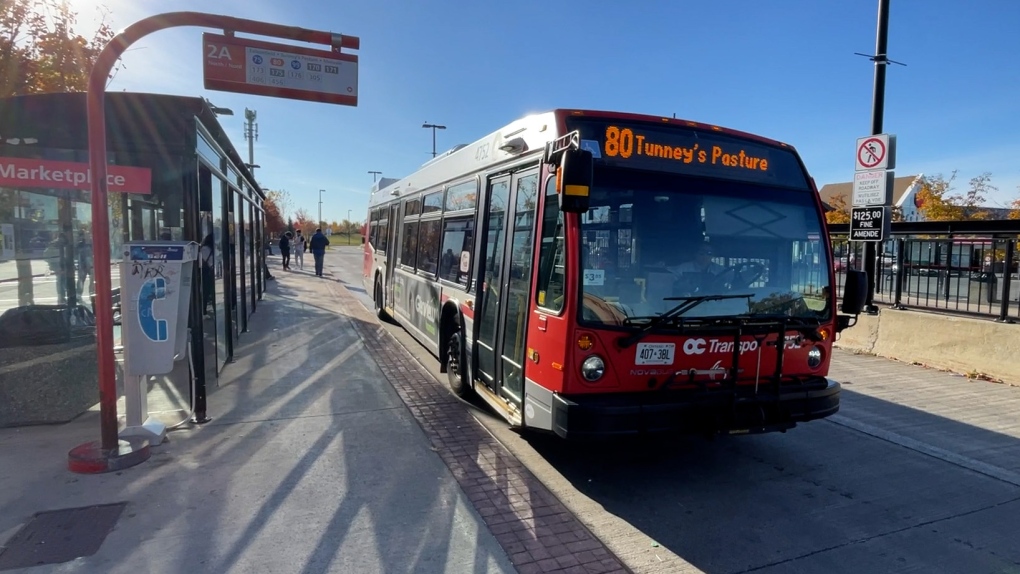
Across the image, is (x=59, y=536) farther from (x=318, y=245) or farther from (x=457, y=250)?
(x=318, y=245)

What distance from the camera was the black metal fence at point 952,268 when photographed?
8031mm

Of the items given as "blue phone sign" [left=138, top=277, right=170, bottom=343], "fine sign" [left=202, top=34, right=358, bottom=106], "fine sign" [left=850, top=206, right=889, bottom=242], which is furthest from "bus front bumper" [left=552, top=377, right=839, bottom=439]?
"fine sign" [left=850, top=206, right=889, bottom=242]

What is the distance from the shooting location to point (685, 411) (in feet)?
13.8

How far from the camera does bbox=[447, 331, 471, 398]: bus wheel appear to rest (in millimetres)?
6542

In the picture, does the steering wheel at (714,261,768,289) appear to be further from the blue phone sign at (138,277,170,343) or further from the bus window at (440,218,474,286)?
the blue phone sign at (138,277,170,343)

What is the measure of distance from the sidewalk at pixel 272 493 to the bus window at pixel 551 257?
159 cm

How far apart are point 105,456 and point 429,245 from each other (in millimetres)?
4530

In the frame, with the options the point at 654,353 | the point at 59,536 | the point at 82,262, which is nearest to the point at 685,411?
the point at 654,353

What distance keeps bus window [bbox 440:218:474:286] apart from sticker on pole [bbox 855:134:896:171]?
21.5ft

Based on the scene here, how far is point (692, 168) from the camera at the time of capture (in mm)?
4559

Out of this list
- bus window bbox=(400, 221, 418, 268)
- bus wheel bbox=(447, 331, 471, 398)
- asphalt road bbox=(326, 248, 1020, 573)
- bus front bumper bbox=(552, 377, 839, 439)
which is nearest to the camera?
asphalt road bbox=(326, 248, 1020, 573)

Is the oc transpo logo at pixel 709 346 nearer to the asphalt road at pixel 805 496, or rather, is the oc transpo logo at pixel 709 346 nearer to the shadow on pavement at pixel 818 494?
the shadow on pavement at pixel 818 494

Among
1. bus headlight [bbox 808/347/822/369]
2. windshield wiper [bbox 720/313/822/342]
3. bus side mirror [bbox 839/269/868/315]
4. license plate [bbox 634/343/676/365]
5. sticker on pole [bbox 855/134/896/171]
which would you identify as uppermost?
sticker on pole [bbox 855/134/896/171]

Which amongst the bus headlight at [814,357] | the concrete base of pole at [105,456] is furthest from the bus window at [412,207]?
the bus headlight at [814,357]
